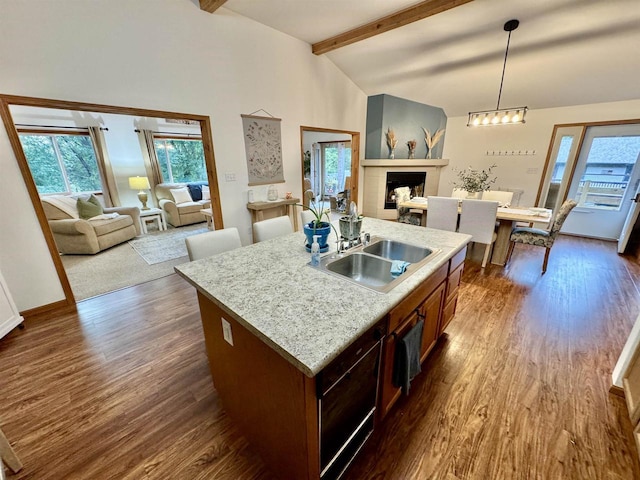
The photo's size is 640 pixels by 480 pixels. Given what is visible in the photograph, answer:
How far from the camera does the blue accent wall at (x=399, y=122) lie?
5277mm

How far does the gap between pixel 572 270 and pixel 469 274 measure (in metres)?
1.35

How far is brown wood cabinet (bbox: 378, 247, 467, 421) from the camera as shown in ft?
4.01

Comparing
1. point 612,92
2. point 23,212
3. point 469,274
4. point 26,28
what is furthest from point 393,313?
point 612,92

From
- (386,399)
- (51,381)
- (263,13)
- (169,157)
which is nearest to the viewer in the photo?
(386,399)

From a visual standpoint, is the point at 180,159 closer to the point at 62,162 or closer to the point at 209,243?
the point at 62,162

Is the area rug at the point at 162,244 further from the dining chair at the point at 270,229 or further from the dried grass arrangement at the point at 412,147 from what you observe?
the dried grass arrangement at the point at 412,147

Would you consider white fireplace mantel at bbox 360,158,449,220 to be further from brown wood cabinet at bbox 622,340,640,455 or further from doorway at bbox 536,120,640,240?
brown wood cabinet at bbox 622,340,640,455

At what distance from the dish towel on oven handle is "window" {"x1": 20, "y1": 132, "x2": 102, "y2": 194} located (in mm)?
6976

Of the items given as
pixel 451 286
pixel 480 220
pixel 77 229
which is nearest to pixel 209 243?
pixel 451 286

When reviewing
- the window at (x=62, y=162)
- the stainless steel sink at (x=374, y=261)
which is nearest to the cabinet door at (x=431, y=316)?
the stainless steel sink at (x=374, y=261)

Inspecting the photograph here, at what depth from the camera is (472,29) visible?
3154 mm

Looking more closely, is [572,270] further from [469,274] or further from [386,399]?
[386,399]

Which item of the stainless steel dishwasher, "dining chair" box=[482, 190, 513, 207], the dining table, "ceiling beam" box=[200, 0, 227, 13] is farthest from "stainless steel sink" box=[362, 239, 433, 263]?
"dining chair" box=[482, 190, 513, 207]

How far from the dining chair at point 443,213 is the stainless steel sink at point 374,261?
1.94 metres
